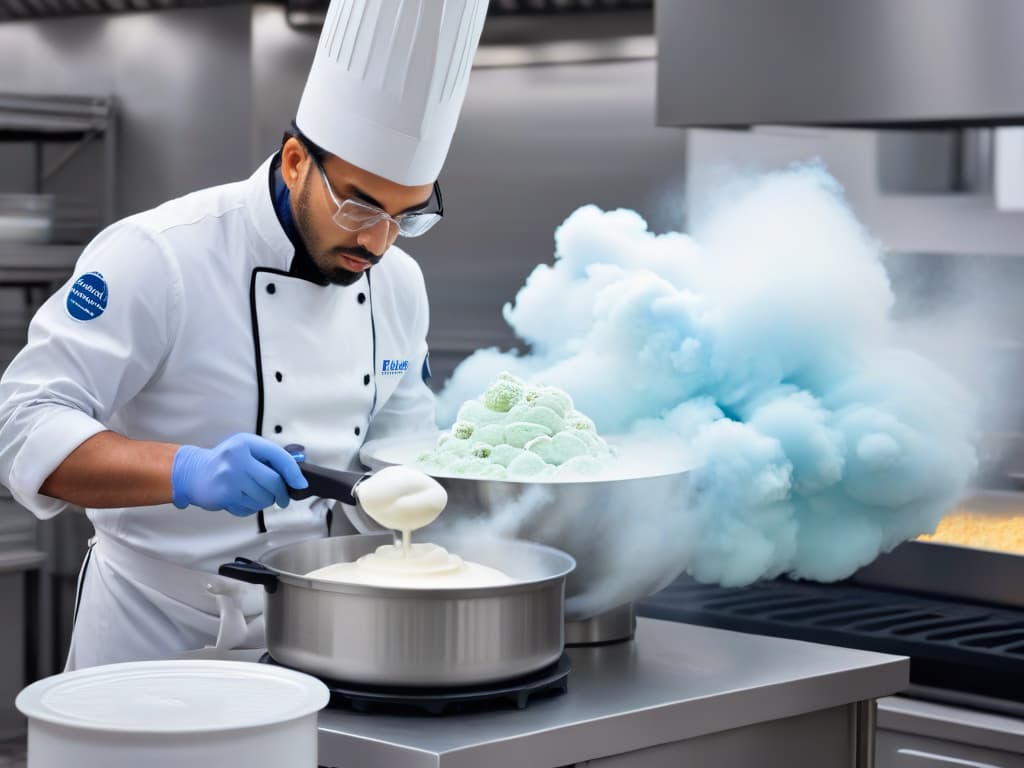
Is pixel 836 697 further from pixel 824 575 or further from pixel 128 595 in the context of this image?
pixel 128 595

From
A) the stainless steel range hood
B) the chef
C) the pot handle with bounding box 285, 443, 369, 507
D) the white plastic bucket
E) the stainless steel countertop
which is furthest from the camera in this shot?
the stainless steel range hood

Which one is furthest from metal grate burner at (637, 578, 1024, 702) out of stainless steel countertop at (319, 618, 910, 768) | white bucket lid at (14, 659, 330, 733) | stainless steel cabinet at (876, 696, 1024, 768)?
white bucket lid at (14, 659, 330, 733)

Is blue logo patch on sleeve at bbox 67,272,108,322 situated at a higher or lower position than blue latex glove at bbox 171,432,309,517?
higher

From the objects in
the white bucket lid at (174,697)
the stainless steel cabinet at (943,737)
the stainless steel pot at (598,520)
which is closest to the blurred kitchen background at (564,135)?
the stainless steel cabinet at (943,737)

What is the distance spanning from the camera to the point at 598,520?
59.3 inches

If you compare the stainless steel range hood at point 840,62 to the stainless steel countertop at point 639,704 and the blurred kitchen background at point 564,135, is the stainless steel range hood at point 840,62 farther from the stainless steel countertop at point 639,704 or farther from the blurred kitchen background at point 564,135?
the stainless steel countertop at point 639,704

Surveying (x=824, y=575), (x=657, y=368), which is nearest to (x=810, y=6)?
(x=657, y=368)

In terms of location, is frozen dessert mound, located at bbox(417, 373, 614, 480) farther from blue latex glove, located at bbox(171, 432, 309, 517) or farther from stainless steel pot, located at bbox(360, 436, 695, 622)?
blue latex glove, located at bbox(171, 432, 309, 517)

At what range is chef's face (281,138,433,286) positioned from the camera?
1732mm

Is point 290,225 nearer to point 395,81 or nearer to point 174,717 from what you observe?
point 395,81

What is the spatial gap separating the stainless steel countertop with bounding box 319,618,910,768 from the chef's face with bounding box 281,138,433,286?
1.83ft

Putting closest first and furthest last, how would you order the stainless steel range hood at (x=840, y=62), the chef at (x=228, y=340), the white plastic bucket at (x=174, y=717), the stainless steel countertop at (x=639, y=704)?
the white plastic bucket at (x=174, y=717) < the stainless steel countertop at (x=639, y=704) < the chef at (x=228, y=340) < the stainless steel range hood at (x=840, y=62)

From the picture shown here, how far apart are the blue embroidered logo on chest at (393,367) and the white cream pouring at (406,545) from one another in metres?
0.61

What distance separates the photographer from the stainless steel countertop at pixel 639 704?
127 centimetres
